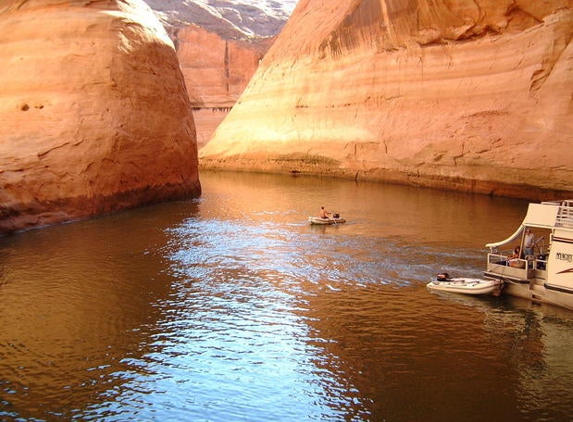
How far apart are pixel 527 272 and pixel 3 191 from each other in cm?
1377

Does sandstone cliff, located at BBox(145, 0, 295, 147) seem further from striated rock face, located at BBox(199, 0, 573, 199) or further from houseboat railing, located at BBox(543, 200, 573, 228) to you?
houseboat railing, located at BBox(543, 200, 573, 228)

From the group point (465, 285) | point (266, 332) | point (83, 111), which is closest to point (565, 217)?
point (465, 285)

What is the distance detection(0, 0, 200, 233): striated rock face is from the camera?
1833cm

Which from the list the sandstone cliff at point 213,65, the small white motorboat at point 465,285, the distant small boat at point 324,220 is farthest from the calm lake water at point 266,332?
the sandstone cliff at point 213,65

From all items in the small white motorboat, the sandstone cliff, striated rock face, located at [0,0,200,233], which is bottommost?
the small white motorboat

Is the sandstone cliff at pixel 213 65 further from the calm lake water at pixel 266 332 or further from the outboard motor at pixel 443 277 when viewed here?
the outboard motor at pixel 443 277

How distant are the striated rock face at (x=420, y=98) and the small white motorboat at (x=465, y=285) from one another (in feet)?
41.9

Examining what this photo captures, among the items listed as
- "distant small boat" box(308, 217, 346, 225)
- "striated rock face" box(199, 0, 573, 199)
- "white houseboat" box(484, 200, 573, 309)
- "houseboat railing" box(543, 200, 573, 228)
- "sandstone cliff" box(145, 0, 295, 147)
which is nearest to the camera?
"white houseboat" box(484, 200, 573, 309)

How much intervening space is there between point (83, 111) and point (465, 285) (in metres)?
14.4

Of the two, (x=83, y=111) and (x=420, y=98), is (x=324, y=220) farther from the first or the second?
(x=420, y=98)

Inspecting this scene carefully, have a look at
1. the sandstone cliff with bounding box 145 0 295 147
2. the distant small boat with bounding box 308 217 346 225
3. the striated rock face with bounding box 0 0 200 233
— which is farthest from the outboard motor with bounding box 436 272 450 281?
the sandstone cliff with bounding box 145 0 295 147

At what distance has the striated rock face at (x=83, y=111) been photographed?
18328 millimetres

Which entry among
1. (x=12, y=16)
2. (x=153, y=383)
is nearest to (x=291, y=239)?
(x=153, y=383)

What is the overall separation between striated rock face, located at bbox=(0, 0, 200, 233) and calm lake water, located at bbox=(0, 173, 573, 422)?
68.3 inches
